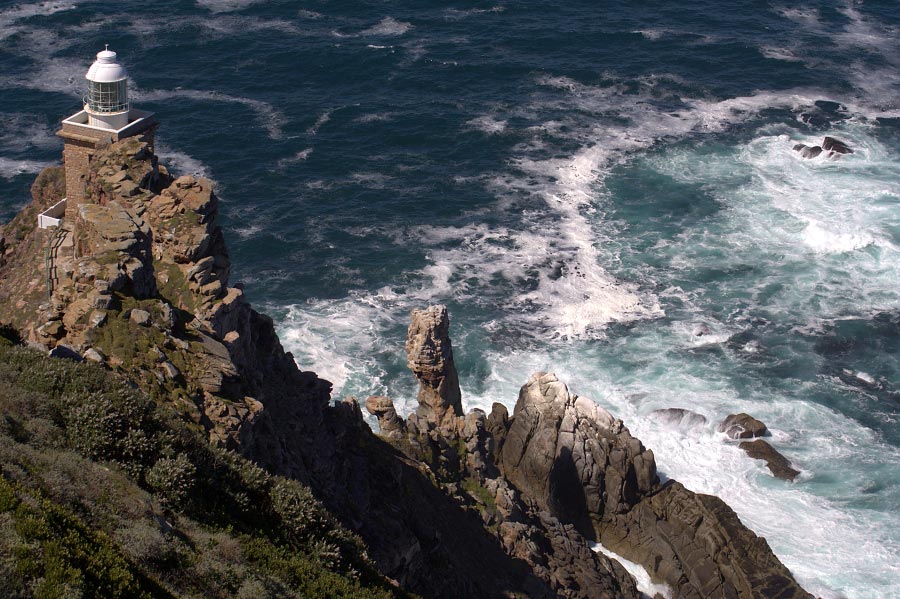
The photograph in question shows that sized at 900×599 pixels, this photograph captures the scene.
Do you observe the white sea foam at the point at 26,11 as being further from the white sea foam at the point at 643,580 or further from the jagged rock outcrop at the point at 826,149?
the white sea foam at the point at 643,580

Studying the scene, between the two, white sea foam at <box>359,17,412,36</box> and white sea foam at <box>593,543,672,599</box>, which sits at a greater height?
white sea foam at <box>359,17,412,36</box>

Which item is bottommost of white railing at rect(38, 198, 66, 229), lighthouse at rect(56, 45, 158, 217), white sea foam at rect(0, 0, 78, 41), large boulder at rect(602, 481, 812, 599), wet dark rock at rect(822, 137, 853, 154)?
large boulder at rect(602, 481, 812, 599)

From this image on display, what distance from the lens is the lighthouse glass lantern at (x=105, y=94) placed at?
177 feet

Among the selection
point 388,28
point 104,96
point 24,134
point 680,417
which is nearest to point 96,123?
point 104,96

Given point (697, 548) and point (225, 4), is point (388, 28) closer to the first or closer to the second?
point (225, 4)

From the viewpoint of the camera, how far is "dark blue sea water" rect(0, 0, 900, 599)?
72688 millimetres

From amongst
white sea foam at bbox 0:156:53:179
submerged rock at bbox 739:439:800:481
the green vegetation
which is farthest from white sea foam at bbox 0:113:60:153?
the green vegetation

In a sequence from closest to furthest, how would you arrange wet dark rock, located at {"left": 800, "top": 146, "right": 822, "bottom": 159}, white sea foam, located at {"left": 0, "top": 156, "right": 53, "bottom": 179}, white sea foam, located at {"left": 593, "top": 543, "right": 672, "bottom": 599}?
white sea foam, located at {"left": 593, "top": 543, "right": 672, "bottom": 599} → white sea foam, located at {"left": 0, "top": 156, "right": 53, "bottom": 179} → wet dark rock, located at {"left": 800, "top": 146, "right": 822, "bottom": 159}

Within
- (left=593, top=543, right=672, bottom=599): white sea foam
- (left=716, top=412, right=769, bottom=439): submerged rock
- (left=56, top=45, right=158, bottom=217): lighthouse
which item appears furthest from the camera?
(left=716, top=412, right=769, bottom=439): submerged rock

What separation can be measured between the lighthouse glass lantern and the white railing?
465cm

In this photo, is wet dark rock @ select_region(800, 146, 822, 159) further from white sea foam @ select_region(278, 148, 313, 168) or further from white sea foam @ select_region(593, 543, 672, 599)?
white sea foam @ select_region(593, 543, 672, 599)

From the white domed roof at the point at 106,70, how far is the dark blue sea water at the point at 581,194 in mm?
27567

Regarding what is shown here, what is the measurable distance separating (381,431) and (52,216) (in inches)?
829

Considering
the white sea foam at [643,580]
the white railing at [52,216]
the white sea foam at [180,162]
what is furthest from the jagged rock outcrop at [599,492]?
the white sea foam at [180,162]
